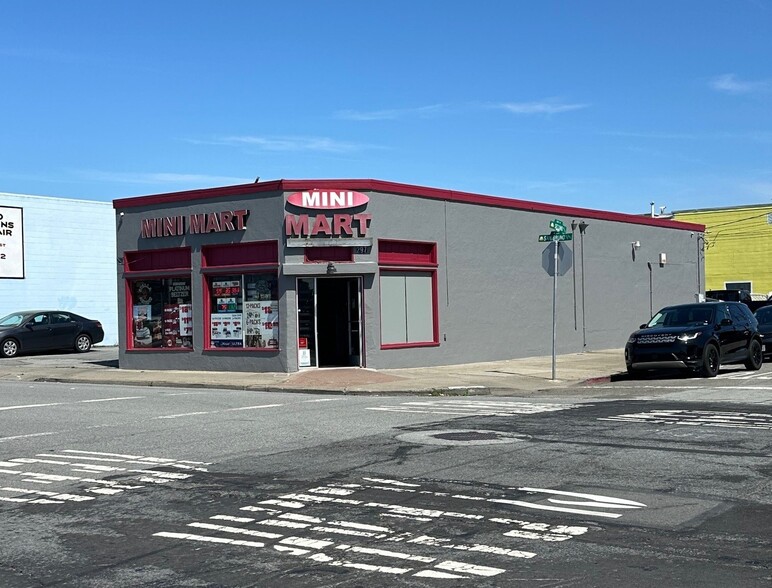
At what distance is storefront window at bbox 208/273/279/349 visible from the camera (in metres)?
24.4

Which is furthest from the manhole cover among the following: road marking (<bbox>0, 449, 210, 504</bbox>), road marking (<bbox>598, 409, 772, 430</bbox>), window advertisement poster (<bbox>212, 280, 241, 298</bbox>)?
window advertisement poster (<bbox>212, 280, 241, 298</bbox>)

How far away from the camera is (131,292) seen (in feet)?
89.6

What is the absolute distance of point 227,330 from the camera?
25.3 metres

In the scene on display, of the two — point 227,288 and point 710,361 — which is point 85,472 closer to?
point 710,361

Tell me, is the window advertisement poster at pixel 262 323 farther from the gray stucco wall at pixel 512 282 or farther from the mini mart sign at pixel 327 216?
the gray stucco wall at pixel 512 282

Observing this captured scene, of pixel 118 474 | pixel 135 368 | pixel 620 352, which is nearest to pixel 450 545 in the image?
pixel 118 474

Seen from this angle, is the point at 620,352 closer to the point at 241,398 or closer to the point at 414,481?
the point at 241,398

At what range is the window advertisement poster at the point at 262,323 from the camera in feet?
79.9

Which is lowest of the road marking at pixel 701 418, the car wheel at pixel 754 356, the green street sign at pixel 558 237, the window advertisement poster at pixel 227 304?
the road marking at pixel 701 418

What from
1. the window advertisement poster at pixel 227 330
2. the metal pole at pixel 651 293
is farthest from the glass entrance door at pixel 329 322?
the metal pole at pixel 651 293

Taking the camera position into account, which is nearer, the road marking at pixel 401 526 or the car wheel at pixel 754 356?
the road marking at pixel 401 526

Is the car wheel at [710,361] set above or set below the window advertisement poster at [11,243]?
below

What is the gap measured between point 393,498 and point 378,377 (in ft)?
45.8

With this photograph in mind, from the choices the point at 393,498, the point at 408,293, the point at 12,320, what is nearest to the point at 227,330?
the point at 408,293
